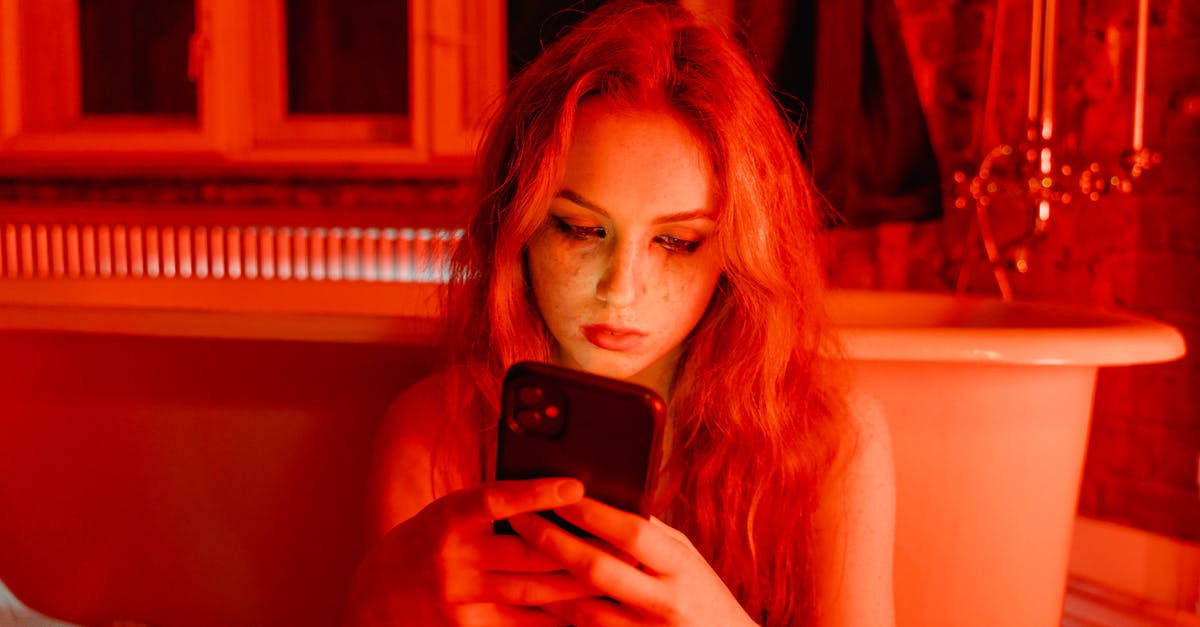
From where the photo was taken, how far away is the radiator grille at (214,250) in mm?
2051

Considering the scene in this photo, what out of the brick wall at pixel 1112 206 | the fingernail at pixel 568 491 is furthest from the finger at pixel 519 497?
the brick wall at pixel 1112 206

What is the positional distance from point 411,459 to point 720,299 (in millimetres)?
279

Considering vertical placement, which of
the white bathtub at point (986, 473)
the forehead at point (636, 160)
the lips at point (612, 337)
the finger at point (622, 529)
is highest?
the forehead at point (636, 160)

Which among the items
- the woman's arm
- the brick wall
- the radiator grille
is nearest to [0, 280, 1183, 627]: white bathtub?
the woman's arm

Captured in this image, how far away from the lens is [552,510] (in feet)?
1.68

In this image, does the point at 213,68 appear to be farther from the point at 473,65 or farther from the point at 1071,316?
the point at 1071,316

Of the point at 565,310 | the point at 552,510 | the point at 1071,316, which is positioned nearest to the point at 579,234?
the point at 565,310

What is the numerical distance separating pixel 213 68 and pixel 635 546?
1.95 m

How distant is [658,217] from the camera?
2.09ft

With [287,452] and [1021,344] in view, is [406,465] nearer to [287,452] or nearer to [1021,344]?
[287,452]

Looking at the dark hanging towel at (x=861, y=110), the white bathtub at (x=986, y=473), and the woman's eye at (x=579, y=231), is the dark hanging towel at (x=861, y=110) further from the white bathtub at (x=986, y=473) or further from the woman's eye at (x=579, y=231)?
the woman's eye at (x=579, y=231)

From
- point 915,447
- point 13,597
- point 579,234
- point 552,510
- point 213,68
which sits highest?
point 213,68

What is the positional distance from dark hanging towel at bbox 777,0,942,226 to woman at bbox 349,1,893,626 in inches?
43.5

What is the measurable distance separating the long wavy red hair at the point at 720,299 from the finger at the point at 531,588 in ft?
0.70
